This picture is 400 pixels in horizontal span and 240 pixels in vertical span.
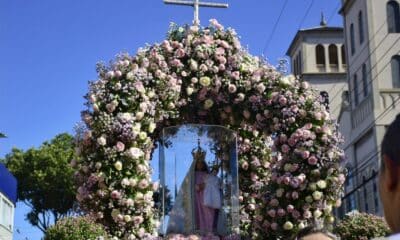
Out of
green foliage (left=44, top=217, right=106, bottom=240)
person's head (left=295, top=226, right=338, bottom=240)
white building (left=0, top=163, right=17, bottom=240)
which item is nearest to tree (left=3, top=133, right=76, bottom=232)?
white building (left=0, top=163, right=17, bottom=240)

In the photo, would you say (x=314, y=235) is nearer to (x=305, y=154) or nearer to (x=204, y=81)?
(x=305, y=154)

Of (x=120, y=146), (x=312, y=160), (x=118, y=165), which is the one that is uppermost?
(x=120, y=146)

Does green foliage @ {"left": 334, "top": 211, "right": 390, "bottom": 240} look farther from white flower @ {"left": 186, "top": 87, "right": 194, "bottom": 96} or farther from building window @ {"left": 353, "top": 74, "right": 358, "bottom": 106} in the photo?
building window @ {"left": 353, "top": 74, "right": 358, "bottom": 106}

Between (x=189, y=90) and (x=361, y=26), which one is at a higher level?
(x=361, y=26)

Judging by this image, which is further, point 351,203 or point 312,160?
point 351,203

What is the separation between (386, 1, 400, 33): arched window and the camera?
30.7 meters

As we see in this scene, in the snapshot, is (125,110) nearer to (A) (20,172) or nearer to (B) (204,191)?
(B) (204,191)

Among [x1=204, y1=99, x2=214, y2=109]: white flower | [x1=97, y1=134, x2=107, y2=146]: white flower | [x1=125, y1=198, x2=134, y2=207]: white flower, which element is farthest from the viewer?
[x1=204, y1=99, x2=214, y2=109]: white flower

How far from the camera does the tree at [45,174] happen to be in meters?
39.8

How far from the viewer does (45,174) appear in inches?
1570

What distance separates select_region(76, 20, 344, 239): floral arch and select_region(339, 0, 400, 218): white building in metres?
19.2

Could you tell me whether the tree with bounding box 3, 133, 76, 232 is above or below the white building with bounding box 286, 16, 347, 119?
below

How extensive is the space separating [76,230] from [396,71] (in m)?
22.8

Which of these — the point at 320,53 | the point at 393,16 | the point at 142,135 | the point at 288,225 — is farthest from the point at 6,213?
the point at 320,53
